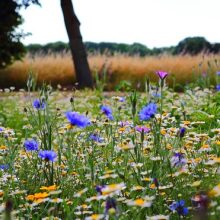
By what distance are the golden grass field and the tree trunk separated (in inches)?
37.6

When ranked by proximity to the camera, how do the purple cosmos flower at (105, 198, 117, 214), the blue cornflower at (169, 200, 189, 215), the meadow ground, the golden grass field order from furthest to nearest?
the golden grass field
the meadow ground
the blue cornflower at (169, 200, 189, 215)
the purple cosmos flower at (105, 198, 117, 214)

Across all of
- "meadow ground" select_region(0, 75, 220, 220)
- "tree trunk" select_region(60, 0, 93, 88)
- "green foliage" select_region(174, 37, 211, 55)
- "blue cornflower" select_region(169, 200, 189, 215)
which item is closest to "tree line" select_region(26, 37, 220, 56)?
"green foliage" select_region(174, 37, 211, 55)

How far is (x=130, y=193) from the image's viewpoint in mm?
2285

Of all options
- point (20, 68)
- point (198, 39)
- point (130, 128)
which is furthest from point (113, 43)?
point (130, 128)

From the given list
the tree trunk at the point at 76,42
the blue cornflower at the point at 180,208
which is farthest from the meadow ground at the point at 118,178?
the tree trunk at the point at 76,42

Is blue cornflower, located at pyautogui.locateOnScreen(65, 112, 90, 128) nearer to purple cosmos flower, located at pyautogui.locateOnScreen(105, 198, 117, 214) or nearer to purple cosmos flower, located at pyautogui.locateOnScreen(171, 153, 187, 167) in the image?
purple cosmos flower, located at pyautogui.locateOnScreen(171, 153, 187, 167)

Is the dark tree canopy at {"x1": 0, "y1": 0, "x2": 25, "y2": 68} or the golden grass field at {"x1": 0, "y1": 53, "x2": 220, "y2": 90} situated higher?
the dark tree canopy at {"x1": 0, "y1": 0, "x2": 25, "y2": 68}

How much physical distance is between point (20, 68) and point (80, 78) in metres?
4.45

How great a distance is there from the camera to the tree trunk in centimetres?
1402

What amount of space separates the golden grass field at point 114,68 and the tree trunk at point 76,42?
0.95 metres

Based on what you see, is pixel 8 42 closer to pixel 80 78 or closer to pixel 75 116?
pixel 80 78

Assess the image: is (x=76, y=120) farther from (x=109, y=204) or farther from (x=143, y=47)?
(x=143, y=47)

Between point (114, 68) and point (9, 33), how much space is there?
11.4 ft

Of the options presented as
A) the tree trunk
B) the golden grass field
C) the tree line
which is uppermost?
the tree trunk
